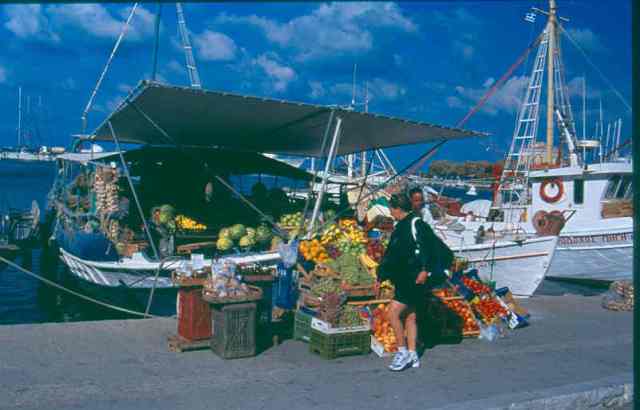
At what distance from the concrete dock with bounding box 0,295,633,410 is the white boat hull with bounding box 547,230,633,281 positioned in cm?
1062

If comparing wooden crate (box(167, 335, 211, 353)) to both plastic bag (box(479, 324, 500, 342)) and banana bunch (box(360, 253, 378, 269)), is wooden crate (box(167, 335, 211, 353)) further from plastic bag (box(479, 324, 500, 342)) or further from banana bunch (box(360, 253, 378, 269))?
plastic bag (box(479, 324, 500, 342))

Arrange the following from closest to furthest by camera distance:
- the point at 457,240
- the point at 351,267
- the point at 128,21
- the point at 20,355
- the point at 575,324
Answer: the point at 20,355 → the point at 351,267 → the point at 575,324 → the point at 128,21 → the point at 457,240

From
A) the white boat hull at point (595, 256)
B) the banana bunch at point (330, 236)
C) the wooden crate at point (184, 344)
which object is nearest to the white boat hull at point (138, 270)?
the banana bunch at point (330, 236)

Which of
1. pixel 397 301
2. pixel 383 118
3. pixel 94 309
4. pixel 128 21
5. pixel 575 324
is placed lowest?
pixel 94 309

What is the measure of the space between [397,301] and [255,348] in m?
1.74

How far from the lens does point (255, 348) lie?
7469 mm

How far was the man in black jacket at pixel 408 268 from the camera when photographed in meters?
7.07

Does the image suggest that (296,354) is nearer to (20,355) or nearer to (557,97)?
(20,355)

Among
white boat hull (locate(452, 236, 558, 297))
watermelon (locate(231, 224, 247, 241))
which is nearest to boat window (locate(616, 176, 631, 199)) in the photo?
white boat hull (locate(452, 236, 558, 297))

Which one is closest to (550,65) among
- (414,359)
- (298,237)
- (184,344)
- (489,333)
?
(298,237)

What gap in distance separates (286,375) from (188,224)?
6.03 m

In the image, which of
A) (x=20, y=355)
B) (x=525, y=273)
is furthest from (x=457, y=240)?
(x=20, y=355)

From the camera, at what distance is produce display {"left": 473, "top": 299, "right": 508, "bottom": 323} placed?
363 inches

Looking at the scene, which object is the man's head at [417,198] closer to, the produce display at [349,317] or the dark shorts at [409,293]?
the dark shorts at [409,293]
